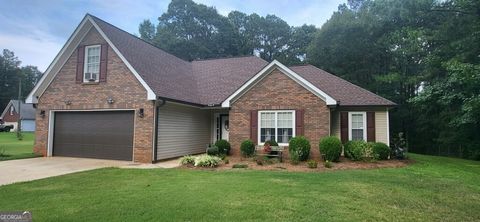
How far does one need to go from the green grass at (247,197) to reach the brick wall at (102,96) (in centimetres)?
346

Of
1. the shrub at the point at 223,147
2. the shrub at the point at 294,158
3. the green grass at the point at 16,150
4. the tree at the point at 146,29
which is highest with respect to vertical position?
the tree at the point at 146,29

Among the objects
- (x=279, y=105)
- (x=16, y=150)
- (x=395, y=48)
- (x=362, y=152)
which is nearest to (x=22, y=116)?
(x=16, y=150)

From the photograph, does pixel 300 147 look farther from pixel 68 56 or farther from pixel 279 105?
pixel 68 56

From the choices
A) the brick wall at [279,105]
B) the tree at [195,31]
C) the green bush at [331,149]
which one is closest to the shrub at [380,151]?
the green bush at [331,149]

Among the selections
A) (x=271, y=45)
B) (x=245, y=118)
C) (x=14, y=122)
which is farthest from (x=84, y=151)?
(x=14, y=122)

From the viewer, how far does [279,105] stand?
1383 cm

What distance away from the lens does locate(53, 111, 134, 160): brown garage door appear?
13609mm

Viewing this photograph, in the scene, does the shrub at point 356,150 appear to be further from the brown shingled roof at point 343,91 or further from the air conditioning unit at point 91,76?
the air conditioning unit at point 91,76

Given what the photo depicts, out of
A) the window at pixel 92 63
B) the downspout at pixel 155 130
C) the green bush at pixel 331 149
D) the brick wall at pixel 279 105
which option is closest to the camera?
the green bush at pixel 331 149

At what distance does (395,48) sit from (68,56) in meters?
26.7

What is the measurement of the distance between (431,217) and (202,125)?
12.8m

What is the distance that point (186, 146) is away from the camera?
1534cm

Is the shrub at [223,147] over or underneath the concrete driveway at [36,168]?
over

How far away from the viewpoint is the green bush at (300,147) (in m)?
12.3
